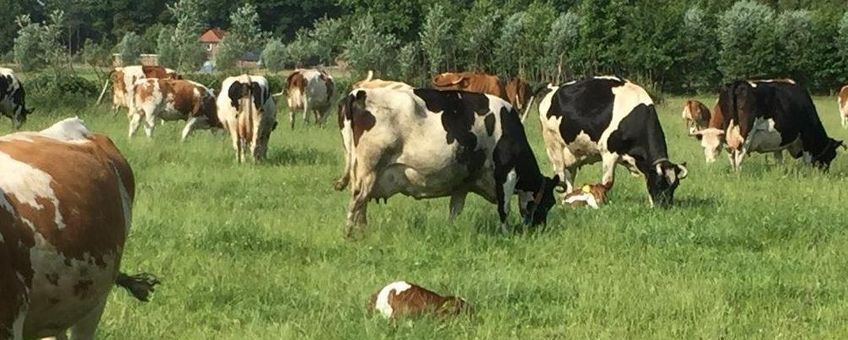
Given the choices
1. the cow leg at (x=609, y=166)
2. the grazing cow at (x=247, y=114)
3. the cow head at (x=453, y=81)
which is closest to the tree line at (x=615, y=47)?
the cow head at (x=453, y=81)

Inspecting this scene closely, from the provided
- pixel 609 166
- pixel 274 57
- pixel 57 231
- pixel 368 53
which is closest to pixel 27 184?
pixel 57 231

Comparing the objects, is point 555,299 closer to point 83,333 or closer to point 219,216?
point 83,333

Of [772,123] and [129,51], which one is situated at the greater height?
[772,123]

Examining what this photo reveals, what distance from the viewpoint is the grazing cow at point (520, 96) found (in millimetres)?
32250

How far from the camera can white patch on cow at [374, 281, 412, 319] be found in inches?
276

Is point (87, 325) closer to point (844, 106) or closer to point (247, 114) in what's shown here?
point (247, 114)

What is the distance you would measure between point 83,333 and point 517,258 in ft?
16.9

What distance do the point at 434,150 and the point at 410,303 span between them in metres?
3.89

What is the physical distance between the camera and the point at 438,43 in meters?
54.1

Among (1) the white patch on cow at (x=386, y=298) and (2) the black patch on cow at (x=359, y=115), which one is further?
(2) the black patch on cow at (x=359, y=115)

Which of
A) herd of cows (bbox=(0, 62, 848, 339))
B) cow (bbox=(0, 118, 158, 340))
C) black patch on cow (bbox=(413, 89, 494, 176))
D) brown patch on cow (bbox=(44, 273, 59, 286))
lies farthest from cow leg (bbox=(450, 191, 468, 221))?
brown patch on cow (bbox=(44, 273, 59, 286))

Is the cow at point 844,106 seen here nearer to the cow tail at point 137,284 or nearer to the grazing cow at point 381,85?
the grazing cow at point 381,85

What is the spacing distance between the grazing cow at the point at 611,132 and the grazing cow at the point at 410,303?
6.33m

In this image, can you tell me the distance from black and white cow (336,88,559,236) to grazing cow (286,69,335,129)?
59.8 feet
